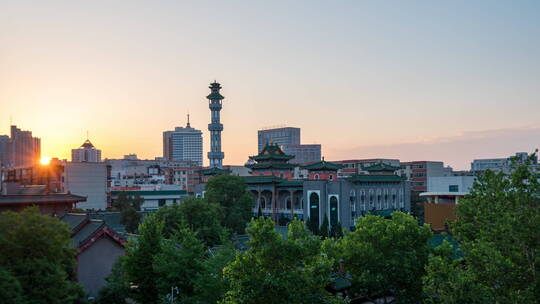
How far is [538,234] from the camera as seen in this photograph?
1549 centimetres

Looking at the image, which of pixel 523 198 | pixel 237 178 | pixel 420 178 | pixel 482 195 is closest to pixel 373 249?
pixel 482 195

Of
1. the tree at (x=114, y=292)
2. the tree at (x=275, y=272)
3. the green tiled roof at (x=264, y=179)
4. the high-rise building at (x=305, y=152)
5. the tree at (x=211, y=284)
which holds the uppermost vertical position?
the high-rise building at (x=305, y=152)

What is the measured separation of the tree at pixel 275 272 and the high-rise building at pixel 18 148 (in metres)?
117

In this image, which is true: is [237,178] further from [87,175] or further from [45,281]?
[45,281]

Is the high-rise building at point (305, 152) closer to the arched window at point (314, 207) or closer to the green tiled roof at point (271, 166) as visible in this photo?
the green tiled roof at point (271, 166)

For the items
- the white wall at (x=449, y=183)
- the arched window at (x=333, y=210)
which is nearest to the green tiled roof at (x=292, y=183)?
the arched window at (x=333, y=210)

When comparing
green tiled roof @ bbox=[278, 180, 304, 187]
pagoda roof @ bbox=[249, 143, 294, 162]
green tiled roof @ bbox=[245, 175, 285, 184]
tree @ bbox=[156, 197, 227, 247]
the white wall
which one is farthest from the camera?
pagoda roof @ bbox=[249, 143, 294, 162]

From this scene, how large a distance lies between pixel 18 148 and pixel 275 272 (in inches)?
5013

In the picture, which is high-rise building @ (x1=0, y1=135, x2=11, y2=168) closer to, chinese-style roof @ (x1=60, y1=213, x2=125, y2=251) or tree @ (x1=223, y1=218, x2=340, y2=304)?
chinese-style roof @ (x1=60, y1=213, x2=125, y2=251)

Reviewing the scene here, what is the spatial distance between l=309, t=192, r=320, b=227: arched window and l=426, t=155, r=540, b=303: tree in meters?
47.1

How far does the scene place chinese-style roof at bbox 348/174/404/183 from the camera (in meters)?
66.4

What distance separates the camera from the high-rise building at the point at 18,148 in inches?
4855

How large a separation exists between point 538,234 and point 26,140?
136 metres

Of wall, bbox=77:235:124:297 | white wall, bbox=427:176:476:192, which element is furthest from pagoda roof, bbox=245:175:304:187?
wall, bbox=77:235:124:297
